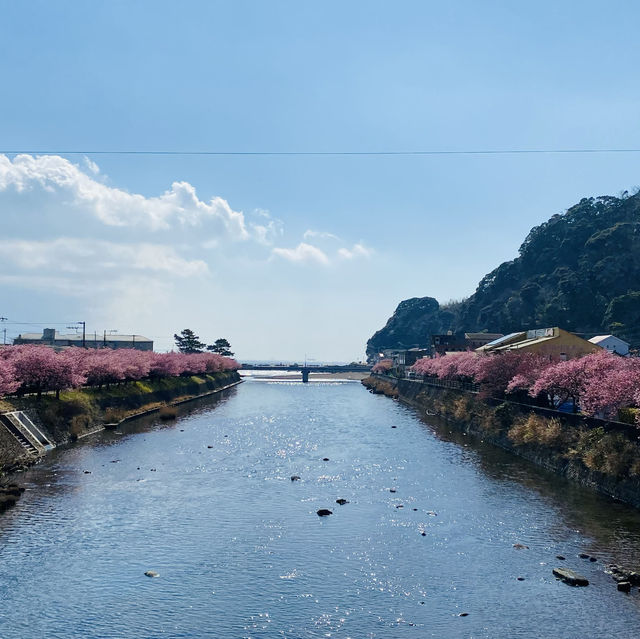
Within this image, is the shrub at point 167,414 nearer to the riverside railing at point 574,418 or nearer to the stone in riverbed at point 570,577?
the riverside railing at point 574,418

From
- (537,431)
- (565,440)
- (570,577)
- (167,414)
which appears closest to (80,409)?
(167,414)

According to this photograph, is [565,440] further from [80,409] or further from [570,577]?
[80,409]

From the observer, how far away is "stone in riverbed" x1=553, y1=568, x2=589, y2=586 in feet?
90.6

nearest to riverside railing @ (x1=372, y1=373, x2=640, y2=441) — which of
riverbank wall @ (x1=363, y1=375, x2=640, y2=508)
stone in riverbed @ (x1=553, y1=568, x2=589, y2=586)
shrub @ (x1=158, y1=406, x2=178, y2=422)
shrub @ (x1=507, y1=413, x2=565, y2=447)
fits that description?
riverbank wall @ (x1=363, y1=375, x2=640, y2=508)

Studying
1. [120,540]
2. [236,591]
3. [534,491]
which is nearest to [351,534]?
[236,591]

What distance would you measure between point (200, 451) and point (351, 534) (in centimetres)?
3299

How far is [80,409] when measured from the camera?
241 feet

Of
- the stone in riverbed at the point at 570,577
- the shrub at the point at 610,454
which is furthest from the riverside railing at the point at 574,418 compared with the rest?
the stone in riverbed at the point at 570,577

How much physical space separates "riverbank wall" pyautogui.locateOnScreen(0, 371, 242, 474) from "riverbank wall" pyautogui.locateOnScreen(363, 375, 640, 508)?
45.2 meters

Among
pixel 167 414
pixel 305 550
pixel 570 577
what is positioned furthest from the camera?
pixel 167 414

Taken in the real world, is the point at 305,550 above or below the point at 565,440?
below

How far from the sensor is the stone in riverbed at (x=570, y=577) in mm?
27609

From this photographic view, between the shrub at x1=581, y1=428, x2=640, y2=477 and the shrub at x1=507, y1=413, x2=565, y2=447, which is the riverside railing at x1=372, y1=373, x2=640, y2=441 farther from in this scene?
the shrub at x1=507, y1=413, x2=565, y2=447

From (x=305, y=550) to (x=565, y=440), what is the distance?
29.5 m
